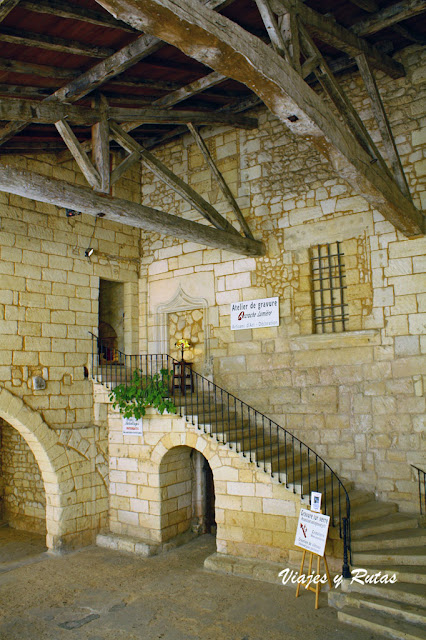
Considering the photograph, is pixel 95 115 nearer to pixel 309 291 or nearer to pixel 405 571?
pixel 309 291

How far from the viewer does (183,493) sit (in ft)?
24.1

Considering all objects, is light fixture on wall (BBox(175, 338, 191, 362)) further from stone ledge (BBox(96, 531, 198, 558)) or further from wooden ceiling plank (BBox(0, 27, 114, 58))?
wooden ceiling plank (BBox(0, 27, 114, 58))

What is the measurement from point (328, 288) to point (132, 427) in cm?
332

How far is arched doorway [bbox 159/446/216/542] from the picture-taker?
7.00m

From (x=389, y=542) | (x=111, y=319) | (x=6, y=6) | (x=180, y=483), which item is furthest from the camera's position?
(x=111, y=319)

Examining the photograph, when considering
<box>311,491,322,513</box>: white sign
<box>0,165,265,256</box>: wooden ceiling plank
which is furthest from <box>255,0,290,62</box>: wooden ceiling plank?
<box>311,491,322,513</box>: white sign

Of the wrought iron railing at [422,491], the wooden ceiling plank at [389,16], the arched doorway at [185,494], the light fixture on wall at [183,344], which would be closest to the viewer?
the wooden ceiling plank at [389,16]

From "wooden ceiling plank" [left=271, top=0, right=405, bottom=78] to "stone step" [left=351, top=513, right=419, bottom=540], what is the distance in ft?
16.1

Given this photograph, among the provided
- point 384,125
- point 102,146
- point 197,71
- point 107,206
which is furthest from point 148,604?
point 197,71

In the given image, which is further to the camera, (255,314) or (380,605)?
(255,314)

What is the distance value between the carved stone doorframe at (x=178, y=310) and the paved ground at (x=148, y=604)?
2.72m

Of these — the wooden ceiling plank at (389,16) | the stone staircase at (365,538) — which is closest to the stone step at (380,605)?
the stone staircase at (365,538)

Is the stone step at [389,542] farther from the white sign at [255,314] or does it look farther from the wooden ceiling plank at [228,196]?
the wooden ceiling plank at [228,196]

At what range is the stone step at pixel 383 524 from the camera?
530cm
